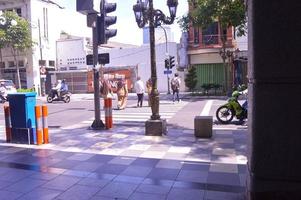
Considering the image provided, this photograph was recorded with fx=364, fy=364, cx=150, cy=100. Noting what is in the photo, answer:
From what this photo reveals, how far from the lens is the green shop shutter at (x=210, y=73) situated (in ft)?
102

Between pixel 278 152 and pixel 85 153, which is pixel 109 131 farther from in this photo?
pixel 278 152

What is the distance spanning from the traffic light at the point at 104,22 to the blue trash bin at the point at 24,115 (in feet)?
9.06

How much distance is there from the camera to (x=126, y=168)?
629 centimetres

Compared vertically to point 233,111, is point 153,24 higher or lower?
higher

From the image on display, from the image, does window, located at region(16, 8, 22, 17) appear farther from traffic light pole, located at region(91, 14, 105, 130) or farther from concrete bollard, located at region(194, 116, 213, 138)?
concrete bollard, located at region(194, 116, 213, 138)

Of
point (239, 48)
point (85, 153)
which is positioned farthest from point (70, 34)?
point (85, 153)

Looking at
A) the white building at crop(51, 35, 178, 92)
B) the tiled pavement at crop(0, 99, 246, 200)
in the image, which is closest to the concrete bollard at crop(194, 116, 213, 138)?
the tiled pavement at crop(0, 99, 246, 200)

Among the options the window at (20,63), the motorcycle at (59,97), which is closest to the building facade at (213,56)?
the motorcycle at (59,97)

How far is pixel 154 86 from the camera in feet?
32.0


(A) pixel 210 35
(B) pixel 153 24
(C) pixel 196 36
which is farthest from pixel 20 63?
(B) pixel 153 24

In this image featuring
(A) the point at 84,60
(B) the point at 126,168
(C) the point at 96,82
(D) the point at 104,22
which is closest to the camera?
(B) the point at 126,168

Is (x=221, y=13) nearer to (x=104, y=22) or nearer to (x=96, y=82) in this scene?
(x=104, y=22)

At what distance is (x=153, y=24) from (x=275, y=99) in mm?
6636

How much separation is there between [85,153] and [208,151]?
2573mm
